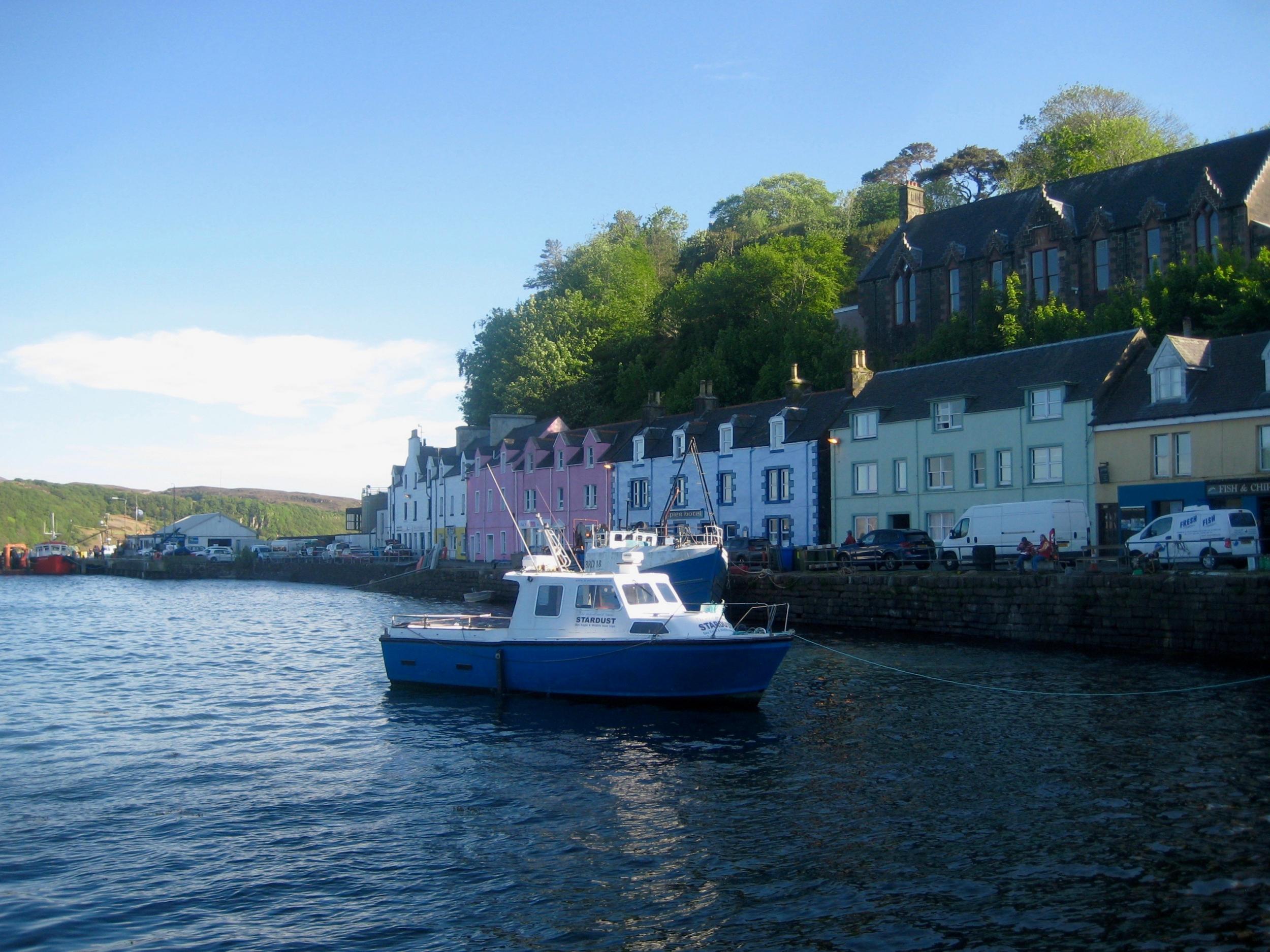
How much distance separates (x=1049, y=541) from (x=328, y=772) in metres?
25.7

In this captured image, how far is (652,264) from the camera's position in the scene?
105 meters

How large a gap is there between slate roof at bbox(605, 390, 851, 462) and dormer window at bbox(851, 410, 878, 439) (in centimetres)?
160

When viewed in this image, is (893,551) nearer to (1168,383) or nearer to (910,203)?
(1168,383)

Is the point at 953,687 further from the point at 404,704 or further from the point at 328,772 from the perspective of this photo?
the point at 328,772

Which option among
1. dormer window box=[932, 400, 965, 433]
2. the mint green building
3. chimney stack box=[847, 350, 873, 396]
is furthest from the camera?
chimney stack box=[847, 350, 873, 396]

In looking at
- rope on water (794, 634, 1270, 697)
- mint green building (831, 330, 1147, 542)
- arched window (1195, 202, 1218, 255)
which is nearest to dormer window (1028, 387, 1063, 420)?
mint green building (831, 330, 1147, 542)

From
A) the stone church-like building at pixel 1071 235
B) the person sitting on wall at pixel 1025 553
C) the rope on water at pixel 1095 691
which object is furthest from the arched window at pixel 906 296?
the rope on water at pixel 1095 691

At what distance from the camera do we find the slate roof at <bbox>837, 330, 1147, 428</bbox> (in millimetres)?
42844

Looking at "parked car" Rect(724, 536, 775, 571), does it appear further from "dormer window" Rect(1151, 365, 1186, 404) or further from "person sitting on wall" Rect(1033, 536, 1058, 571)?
"dormer window" Rect(1151, 365, 1186, 404)

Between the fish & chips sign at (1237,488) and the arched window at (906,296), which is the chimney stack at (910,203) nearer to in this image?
the arched window at (906,296)

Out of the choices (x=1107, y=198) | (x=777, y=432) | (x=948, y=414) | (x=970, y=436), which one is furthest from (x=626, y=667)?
(x=1107, y=198)

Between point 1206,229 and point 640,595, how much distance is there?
42.2 meters

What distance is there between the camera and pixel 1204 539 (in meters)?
32.5

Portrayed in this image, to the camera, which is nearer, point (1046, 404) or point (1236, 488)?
point (1236, 488)
